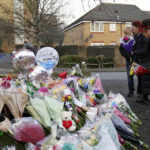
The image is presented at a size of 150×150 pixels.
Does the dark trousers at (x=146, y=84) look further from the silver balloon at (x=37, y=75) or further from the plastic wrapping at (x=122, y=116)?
the silver balloon at (x=37, y=75)

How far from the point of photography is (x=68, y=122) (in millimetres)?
2830

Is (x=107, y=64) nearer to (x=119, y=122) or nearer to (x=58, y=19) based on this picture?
(x=58, y=19)

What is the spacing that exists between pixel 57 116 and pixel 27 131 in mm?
544

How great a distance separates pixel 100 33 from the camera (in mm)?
29250

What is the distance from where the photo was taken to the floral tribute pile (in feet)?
7.73

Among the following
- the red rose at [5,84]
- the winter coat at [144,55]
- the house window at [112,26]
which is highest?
the house window at [112,26]

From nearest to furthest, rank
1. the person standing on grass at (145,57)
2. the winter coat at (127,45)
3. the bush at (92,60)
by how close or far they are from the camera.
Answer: the person standing on grass at (145,57), the winter coat at (127,45), the bush at (92,60)

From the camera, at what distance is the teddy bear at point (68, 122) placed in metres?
2.81

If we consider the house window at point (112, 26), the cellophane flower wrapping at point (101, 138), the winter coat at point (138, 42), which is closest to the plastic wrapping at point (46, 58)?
the cellophane flower wrapping at point (101, 138)

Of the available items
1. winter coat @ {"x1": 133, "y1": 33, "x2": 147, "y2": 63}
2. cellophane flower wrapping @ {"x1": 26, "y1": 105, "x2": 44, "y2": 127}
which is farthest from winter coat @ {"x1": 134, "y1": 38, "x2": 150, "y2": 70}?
cellophane flower wrapping @ {"x1": 26, "y1": 105, "x2": 44, "y2": 127}

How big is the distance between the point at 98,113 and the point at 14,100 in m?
1.30

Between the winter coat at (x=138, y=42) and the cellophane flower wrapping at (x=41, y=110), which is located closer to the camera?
the cellophane flower wrapping at (x=41, y=110)

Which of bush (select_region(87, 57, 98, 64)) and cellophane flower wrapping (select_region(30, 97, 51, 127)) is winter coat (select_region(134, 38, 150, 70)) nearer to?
cellophane flower wrapping (select_region(30, 97, 51, 127))

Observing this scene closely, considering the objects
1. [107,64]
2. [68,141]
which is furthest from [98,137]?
[107,64]
